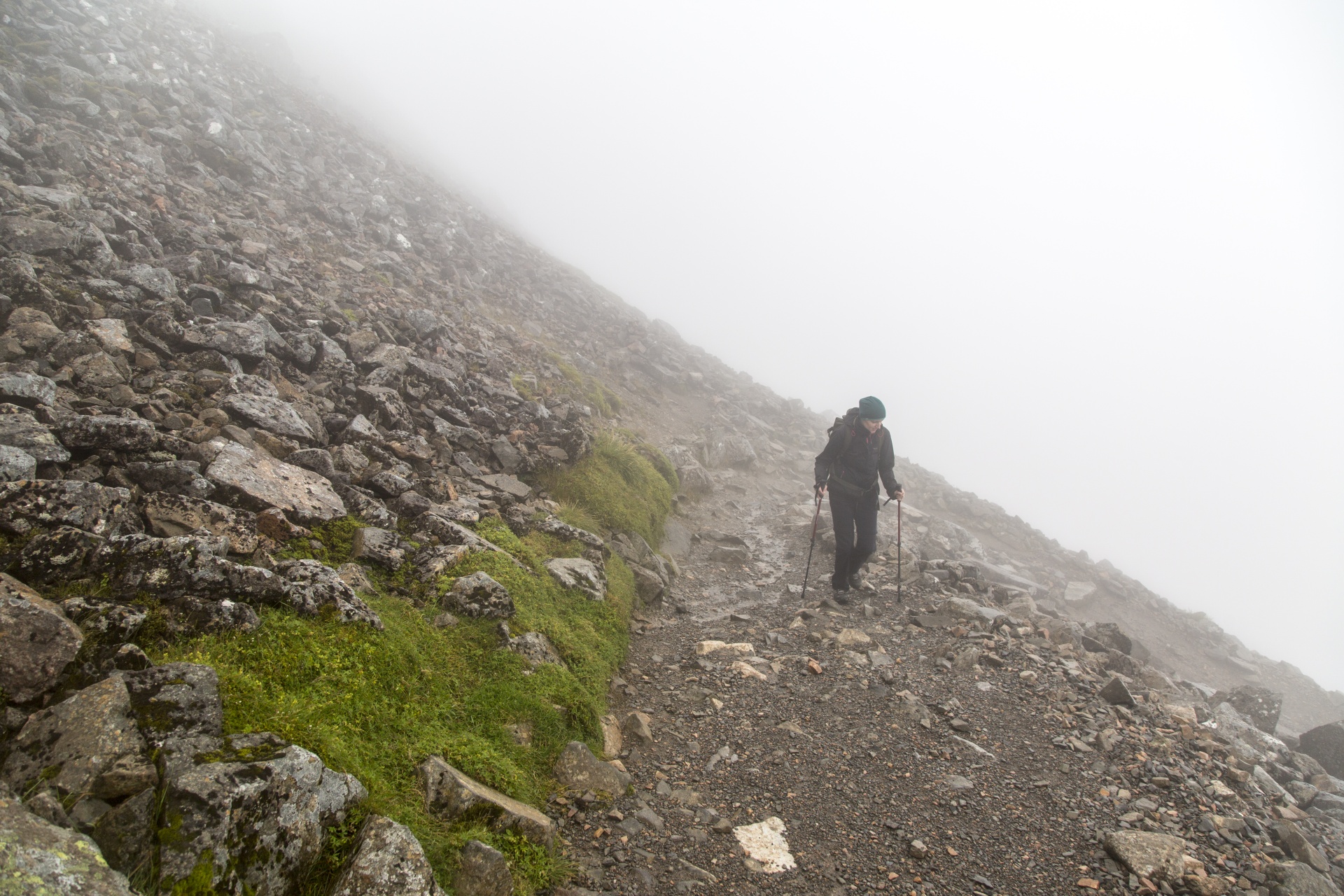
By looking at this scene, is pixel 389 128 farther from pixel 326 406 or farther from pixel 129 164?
pixel 326 406

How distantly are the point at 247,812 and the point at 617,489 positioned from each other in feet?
32.6

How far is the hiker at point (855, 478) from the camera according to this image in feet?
37.9

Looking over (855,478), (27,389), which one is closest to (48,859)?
(27,389)

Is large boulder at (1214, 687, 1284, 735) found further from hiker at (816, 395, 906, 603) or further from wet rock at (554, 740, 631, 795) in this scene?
wet rock at (554, 740, 631, 795)

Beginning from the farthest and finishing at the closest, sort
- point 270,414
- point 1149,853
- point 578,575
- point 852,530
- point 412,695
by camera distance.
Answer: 1. point 852,530
2. point 578,575
3. point 270,414
4. point 1149,853
5. point 412,695

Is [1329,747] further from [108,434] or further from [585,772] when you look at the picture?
[108,434]

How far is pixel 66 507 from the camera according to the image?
5074mm

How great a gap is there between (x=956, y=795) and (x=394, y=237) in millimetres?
26883

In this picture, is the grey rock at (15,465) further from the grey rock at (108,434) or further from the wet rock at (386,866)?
the wet rock at (386,866)

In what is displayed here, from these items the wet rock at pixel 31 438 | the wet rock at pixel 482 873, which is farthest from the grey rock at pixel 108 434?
the wet rock at pixel 482 873

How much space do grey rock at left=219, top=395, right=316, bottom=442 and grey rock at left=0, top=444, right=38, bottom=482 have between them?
8.41ft

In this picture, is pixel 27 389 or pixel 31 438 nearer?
pixel 31 438

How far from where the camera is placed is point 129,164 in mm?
14969

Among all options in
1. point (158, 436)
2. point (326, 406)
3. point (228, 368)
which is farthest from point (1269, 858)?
point (228, 368)
